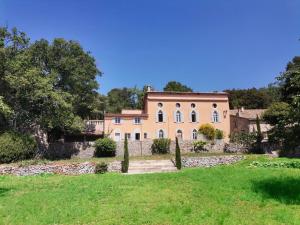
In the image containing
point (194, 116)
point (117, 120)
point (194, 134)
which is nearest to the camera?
point (117, 120)

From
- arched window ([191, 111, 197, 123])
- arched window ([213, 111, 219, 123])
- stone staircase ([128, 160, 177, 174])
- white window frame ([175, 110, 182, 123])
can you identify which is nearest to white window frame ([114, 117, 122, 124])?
white window frame ([175, 110, 182, 123])

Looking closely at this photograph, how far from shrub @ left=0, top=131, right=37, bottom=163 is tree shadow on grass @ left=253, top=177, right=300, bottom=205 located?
2265cm

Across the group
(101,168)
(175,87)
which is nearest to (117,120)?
(101,168)

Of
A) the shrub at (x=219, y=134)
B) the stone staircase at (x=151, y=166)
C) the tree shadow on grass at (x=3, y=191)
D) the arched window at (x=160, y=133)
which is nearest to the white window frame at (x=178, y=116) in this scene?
the arched window at (x=160, y=133)

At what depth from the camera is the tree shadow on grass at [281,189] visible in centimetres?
1101

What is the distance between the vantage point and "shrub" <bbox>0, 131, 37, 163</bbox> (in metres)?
29.4

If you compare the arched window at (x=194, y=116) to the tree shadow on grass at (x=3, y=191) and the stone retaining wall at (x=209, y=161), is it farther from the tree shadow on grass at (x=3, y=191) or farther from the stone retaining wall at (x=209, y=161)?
the tree shadow on grass at (x=3, y=191)

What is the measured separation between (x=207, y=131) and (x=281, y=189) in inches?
1398

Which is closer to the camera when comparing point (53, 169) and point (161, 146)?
point (53, 169)

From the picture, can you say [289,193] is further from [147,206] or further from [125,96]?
[125,96]

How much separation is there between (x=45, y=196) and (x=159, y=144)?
27.7 metres

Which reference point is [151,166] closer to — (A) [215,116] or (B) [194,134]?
(B) [194,134]

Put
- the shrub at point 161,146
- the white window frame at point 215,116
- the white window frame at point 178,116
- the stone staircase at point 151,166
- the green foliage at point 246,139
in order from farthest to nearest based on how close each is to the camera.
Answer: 1. the white window frame at point 215,116
2. the white window frame at point 178,116
3. the green foliage at point 246,139
4. the shrub at point 161,146
5. the stone staircase at point 151,166

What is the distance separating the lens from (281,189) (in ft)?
40.3
